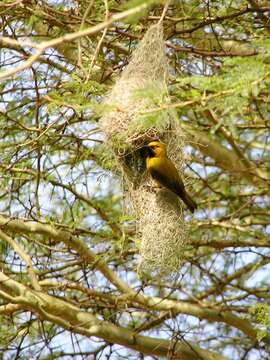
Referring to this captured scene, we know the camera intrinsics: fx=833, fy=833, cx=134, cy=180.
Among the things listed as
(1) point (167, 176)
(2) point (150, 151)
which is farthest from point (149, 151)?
(1) point (167, 176)

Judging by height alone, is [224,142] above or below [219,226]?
above

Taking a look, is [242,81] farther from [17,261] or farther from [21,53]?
[17,261]

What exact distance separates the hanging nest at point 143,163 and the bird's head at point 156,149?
4 centimetres

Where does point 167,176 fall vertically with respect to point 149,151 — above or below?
below

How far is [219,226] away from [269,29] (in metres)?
1.33

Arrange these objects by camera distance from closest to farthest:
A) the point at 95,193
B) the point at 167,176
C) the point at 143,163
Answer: the point at 167,176
the point at 143,163
the point at 95,193

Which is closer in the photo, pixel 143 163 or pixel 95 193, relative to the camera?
pixel 143 163

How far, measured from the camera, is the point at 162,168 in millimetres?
3215

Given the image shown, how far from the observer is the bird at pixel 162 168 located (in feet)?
10.5

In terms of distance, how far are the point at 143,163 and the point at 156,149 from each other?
0.64ft

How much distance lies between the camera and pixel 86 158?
14.0 feet

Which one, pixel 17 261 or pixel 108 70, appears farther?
pixel 17 261

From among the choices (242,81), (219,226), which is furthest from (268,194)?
(242,81)

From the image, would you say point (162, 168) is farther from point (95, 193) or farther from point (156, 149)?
point (95, 193)
